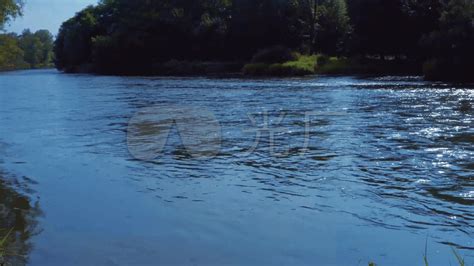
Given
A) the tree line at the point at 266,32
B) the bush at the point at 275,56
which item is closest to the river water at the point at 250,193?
the tree line at the point at 266,32

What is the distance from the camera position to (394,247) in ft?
18.9

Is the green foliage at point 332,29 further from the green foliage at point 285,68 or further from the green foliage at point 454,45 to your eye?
the green foliage at point 454,45

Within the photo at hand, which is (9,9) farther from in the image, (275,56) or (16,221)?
(275,56)

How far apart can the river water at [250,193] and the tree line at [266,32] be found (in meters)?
18.1

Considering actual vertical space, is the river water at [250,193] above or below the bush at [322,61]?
below

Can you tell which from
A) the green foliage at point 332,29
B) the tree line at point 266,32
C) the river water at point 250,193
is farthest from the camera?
the green foliage at point 332,29

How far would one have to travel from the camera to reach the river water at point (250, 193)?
579 centimetres

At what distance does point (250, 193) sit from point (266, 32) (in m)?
56.3

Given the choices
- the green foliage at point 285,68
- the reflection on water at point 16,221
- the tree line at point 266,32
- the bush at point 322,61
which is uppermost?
the tree line at point 266,32

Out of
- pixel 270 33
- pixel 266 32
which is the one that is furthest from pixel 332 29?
pixel 266 32

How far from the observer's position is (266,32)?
62812 millimetres

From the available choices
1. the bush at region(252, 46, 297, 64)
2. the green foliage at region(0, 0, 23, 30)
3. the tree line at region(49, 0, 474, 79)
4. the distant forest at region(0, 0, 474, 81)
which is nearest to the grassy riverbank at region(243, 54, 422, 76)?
the distant forest at region(0, 0, 474, 81)

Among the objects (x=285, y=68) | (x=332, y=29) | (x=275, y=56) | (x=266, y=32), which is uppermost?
(x=332, y=29)

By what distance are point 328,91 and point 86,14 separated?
7257 centimetres
